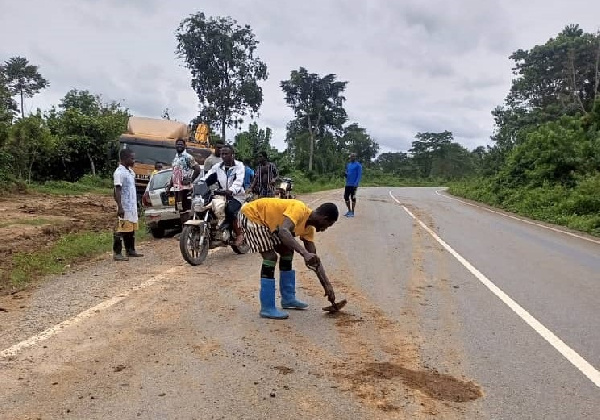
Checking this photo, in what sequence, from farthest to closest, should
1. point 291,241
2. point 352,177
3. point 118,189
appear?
point 352,177, point 118,189, point 291,241

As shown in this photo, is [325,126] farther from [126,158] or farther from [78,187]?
[126,158]

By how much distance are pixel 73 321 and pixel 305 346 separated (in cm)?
213

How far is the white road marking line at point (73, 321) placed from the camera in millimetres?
4352

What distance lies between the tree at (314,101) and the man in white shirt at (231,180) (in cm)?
4509

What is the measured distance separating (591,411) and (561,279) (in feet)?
15.7

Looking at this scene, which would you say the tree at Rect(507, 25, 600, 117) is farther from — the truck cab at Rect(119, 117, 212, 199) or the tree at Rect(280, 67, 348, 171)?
the truck cab at Rect(119, 117, 212, 199)

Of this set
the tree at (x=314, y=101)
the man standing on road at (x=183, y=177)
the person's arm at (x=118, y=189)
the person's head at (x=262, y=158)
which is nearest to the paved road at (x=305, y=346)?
the person's arm at (x=118, y=189)

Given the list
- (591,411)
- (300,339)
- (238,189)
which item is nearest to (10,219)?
(238,189)

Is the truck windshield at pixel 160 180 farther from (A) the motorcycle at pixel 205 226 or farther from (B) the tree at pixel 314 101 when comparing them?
(B) the tree at pixel 314 101

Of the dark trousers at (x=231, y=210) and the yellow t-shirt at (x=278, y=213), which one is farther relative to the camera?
the dark trousers at (x=231, y=210)

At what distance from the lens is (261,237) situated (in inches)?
214

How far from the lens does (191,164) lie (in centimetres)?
1095

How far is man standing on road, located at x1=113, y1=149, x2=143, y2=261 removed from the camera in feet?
26.9

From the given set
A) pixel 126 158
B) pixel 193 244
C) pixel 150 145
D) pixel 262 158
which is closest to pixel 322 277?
pixel 193 244
